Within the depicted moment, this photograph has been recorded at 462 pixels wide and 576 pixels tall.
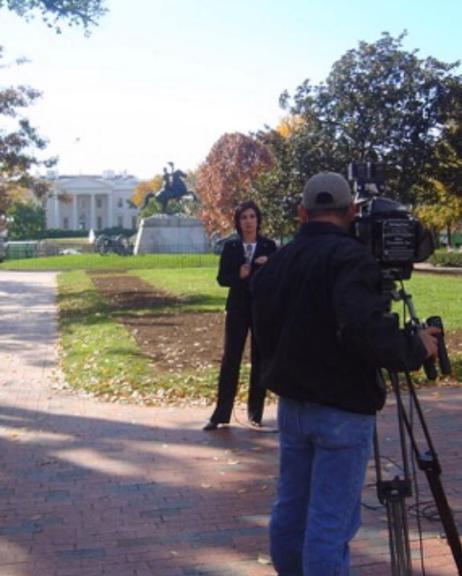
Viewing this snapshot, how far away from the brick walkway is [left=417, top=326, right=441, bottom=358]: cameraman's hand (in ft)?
5.24

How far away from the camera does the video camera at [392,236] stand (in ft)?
10.2

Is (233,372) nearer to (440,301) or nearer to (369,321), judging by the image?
(369,321)

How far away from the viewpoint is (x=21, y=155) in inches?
1198

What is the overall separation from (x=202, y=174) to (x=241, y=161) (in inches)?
168

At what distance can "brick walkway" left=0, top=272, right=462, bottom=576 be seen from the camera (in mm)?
4293

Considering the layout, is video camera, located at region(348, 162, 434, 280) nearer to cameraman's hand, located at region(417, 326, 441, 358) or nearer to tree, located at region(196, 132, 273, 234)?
cameraman's hand, located at region(417, 326, 441, 358)

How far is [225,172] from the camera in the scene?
6950cm

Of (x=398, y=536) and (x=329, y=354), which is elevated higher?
(x=329, y=354)

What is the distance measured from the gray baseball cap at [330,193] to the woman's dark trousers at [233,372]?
3463 mm

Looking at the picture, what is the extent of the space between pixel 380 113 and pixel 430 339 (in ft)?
96.9

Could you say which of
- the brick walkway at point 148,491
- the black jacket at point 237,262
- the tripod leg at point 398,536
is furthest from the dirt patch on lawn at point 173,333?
the tripod leg at point 398,536

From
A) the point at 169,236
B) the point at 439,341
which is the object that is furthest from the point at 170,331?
the point at 169,236

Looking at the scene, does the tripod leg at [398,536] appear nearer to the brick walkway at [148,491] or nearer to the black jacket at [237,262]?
the brick walkway at [148,491]

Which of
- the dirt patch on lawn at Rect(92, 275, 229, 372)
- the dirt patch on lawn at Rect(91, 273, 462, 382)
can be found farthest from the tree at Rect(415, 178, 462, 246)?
the dirt patch on lawn at Rect(91, 273, 462, 382)
